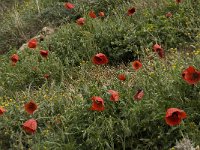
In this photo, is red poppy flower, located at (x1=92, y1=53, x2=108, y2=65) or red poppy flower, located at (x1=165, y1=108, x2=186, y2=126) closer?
red poppy flower, located at (x1=165, y1=108, x2=186, y2=126)

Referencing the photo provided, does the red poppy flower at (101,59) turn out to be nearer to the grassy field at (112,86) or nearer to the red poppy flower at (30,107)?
the grassy field at (112,86)

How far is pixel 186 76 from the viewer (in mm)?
3355

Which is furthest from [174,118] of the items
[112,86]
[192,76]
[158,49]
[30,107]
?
[30,107]

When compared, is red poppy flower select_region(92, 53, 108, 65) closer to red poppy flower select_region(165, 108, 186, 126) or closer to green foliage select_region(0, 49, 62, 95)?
red poppy flower select_region(165, 108, 186, 126)

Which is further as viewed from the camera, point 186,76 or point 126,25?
point 126,25

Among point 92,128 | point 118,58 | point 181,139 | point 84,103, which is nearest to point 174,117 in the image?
point 181,139

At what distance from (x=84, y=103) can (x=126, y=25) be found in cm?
257

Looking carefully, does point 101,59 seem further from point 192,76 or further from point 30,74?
point 30,74

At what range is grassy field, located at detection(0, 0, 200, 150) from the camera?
361cm

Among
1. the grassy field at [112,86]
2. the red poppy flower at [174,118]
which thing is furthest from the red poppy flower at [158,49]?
the red poppy flower at [174,118]

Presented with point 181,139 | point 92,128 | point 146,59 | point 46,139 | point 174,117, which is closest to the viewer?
point 174,117

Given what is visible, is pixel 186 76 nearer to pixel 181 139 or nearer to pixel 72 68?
pixel 181 139

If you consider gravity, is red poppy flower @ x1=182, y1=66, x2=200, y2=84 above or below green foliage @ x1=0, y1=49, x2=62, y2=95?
above

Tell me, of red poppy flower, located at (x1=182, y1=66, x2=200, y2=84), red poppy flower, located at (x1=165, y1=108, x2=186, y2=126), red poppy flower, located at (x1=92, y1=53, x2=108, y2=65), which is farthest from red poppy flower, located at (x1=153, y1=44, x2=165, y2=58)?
red poppy flower, located at (x1=165, y1=108, x2=186, y2=126)
